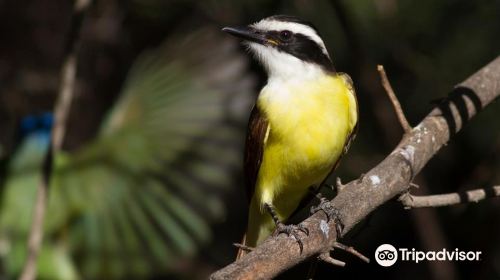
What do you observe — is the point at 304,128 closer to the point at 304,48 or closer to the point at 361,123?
the point at 304,48

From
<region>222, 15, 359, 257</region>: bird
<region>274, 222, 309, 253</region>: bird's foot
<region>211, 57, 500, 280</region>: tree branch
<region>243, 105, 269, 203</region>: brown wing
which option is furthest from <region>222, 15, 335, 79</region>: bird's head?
<region>274, 222, 309, 253</region>: bird's foot

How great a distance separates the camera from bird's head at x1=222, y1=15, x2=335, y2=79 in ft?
9.45

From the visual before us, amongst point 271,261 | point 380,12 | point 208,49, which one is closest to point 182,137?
point 208,49

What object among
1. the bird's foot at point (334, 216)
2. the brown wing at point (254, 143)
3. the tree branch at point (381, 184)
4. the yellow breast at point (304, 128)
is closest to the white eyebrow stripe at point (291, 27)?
the yellow breast at point (304, 128)

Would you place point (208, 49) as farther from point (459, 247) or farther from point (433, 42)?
point (459, 247)

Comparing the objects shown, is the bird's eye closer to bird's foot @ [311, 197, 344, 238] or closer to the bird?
the bird

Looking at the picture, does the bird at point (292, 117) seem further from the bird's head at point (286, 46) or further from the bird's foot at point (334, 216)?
the bird's foot at point (334, 216)

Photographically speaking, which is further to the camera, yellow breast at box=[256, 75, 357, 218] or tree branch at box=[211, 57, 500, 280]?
yellow breast at box=[256, 75, 357, 218]

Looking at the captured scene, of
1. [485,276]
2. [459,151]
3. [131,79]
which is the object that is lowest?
[485,276]

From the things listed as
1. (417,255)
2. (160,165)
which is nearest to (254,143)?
(160,165)

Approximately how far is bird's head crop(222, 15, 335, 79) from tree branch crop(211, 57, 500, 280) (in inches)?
17.3

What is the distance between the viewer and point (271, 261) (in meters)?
2.02

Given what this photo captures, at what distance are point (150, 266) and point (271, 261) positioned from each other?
6.95 ft

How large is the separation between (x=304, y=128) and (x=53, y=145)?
917mm
